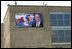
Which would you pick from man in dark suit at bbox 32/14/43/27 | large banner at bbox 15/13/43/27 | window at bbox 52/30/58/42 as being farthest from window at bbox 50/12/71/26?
large banner at bbox 15/13/43/27

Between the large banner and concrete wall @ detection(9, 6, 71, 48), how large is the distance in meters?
0.77

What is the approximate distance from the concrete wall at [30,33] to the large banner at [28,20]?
773mm

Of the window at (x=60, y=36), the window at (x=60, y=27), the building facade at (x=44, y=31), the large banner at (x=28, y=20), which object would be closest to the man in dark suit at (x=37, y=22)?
the large banner at (x=28, y=20)

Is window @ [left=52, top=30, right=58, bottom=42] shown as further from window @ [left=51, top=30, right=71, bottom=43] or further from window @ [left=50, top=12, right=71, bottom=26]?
window @ [left=50, top=12, right=71, bottom=26]

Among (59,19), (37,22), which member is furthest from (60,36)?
(37,22)

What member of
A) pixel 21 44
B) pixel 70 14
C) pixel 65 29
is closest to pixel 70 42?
pixel 65 29

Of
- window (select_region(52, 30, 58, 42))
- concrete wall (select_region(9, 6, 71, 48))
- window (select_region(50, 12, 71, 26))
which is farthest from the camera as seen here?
window (select_region(50, 12, 71, 26))

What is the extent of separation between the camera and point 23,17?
49.2 m

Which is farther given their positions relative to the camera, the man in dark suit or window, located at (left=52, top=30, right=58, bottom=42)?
window, located at (left=52, top=30, right=58, bottom=42)

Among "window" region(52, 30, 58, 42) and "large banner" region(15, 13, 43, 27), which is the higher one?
"large banner" region(15, 13, 43, 27)

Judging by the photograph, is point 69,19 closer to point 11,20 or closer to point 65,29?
point 65,29

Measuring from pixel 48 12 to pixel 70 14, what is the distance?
561 centimetres

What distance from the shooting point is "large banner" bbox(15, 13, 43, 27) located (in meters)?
49.1

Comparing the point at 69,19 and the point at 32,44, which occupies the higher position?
the point at 69,19
